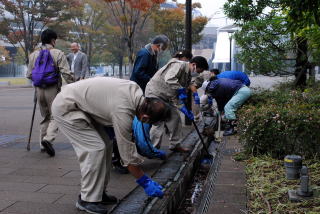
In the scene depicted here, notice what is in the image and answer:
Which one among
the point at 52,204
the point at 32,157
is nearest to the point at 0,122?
the point at 32,157

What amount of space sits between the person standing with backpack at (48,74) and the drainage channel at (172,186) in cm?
172

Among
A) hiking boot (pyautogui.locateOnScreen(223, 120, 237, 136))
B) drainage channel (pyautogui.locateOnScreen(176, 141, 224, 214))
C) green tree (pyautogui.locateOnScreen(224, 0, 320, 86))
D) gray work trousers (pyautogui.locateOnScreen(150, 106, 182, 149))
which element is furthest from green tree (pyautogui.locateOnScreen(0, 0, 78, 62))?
drainage channel (pyautogui.locateOnScreen(176, 141, 224, 214))

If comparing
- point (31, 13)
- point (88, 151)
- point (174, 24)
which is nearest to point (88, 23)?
point (31, 13)

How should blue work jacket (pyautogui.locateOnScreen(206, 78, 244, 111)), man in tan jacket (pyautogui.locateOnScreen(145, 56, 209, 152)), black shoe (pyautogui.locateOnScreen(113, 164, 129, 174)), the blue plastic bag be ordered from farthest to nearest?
blue work jacket (pyautogui.locateOnScreen(206, 78, 244, 111))
man in tan jacket (pyautogui.locateOnScreen(145, 56, 209, 152))
black shoe (pyautogui.locateOnScreen(113, 164, 129, 174))
the blue plastic bag

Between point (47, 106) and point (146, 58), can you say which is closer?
point (47, 106)

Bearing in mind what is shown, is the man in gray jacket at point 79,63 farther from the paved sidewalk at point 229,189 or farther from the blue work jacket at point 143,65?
the paved sidewalk at point 229,189

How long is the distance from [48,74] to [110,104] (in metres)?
2.79

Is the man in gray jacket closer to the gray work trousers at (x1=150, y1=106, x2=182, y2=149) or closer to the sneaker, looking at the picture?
the gray work trousers at (x1=150, y1=106, x2=182, y2=149)

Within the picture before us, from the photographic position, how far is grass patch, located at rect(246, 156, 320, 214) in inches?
132

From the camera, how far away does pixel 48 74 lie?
5.60 m

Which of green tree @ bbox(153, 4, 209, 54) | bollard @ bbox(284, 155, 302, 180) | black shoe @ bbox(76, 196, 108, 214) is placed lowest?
black shoe @ bbox(76, 196, 108, 214)

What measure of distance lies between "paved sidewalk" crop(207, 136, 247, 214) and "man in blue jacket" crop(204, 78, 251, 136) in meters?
2.00

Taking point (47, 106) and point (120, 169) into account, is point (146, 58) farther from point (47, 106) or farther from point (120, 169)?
point (120, 169)

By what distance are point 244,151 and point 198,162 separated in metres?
0.80
